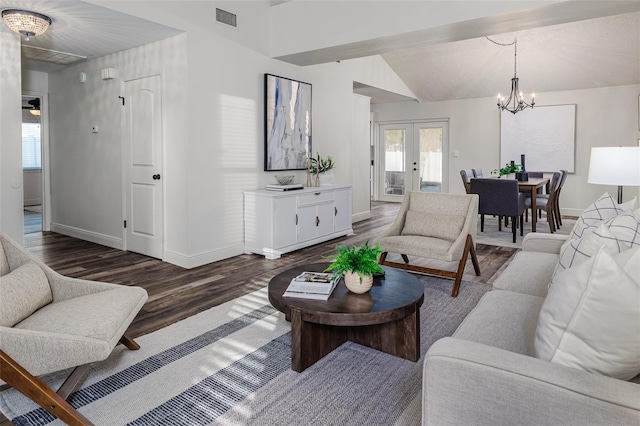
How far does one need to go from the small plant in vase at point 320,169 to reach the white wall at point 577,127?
13.5 feet

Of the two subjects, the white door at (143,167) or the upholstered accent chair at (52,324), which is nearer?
the upholstered accent chair at (52,324)

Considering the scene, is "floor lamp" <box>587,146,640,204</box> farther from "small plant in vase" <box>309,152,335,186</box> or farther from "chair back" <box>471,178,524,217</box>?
"small plant in vase" <box>309,152,335,186</box>

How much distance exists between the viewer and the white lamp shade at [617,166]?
270cm

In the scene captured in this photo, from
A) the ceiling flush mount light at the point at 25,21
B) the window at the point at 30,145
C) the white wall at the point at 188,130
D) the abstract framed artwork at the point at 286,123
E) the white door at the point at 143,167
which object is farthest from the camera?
the window at the point at 30,145

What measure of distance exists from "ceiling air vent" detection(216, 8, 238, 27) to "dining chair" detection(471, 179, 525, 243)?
3.52 m

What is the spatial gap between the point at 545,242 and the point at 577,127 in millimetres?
5926

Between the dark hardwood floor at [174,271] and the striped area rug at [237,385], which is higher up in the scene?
the dark hardwood floor at [174,271]

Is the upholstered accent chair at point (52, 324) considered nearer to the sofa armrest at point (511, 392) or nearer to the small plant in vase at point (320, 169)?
the sofa armrest at point (511, 392)

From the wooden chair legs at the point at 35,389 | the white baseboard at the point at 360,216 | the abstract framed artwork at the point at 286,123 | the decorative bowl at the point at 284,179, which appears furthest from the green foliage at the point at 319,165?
the wooden chair legs at the point at 35,389

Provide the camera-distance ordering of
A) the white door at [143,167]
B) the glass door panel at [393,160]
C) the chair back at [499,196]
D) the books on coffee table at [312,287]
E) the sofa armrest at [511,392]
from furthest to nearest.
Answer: the glass door panel at [393,160] → the chair back at [499,196] → the white door at [143,167] → the books on coffee table at [312,287] → the sofa armrest at [511,392]

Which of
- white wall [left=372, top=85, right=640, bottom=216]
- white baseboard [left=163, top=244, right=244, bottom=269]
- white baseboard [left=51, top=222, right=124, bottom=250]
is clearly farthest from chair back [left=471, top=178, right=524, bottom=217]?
white baseboard [left=51, top=222, right=124, bottom=250]

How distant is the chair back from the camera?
219 inches

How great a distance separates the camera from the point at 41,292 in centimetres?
224

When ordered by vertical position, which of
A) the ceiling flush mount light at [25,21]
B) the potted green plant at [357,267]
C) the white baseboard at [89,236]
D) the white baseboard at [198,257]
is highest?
the ceiling flush mount light at [25,21]
